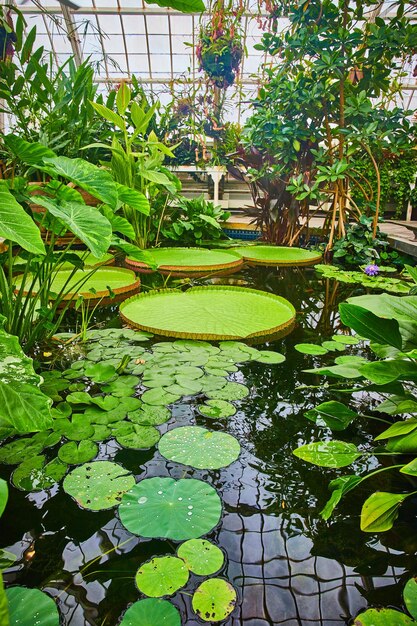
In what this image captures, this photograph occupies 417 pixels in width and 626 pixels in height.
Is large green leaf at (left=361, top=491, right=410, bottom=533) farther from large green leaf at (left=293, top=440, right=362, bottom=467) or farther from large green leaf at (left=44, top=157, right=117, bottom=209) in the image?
large green leaf at (left=44, top=157, right=117, bottom=209)

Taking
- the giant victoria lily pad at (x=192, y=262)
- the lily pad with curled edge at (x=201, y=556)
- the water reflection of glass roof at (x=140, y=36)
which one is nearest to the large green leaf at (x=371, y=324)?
the lily pad with curled edge at (x=201, y=556)

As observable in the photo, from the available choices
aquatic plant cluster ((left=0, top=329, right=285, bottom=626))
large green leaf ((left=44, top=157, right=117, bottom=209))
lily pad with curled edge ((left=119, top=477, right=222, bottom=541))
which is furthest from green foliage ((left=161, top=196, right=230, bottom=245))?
lily pad with curled edge ((left=119, top=477, right=222, bottom=541))

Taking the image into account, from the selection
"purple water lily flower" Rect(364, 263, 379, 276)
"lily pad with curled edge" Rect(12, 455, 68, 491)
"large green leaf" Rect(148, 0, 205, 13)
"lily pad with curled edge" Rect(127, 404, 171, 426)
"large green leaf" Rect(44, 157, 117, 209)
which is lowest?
"purple water lily flower" Rect(364, 263, 379, 276)

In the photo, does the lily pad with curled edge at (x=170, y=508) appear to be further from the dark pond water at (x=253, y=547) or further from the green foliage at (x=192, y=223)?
the green foliage at (x=192, y=223)

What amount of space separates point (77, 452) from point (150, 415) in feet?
0.83

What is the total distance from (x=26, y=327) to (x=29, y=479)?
0.73 m

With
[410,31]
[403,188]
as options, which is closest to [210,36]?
[410,31]

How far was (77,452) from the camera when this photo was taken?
1030mm

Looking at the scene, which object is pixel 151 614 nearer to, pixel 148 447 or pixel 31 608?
pixel 31 608

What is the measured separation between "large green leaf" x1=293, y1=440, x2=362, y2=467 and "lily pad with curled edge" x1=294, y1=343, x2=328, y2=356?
0.62 metres

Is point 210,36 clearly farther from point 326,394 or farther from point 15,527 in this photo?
Answer: point 15,527

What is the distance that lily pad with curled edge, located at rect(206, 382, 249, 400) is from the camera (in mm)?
1346

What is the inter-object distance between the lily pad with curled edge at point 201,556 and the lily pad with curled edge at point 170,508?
21mm

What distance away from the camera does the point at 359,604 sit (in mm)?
680
